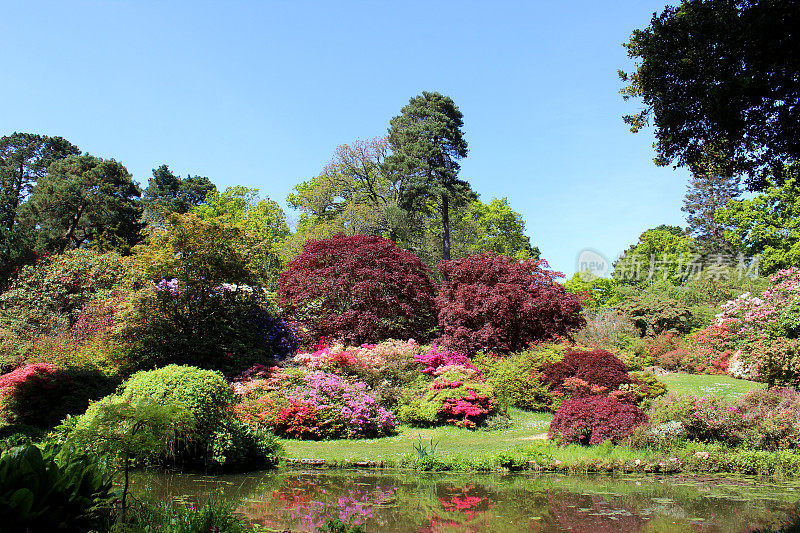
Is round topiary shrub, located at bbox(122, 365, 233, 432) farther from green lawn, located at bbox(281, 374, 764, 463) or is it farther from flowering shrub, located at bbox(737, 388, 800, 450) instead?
flowering shrub, located at bbox(737, 388, 800, 450)

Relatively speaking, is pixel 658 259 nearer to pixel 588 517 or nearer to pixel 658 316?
pixel 658 316

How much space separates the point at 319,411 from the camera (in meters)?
12.0

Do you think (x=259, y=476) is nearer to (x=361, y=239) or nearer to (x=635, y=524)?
(x=635, y=524)

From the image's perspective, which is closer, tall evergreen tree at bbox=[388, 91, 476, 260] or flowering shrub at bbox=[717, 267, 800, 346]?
flowering shrub at bbox=[717, 267, 800, 346]

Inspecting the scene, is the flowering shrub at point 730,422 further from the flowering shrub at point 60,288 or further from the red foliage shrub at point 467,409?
the flowering shrub at point 60,288

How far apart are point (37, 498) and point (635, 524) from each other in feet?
18.5

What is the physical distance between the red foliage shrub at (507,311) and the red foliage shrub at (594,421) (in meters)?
6.11

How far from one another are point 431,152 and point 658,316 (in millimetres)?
14307

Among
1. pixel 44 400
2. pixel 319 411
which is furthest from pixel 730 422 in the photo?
pixel 44 400

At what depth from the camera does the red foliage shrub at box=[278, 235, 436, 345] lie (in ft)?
58.3

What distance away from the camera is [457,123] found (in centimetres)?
3177

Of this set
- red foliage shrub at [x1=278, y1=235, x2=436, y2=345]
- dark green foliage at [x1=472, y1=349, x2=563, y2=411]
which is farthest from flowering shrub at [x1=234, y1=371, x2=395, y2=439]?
red foliage shrub at [x1=278, y1=235, x2=436, y2=345]

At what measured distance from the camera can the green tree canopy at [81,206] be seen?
3022cm

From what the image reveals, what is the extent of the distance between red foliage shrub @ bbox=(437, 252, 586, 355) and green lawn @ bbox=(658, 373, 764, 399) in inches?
139
